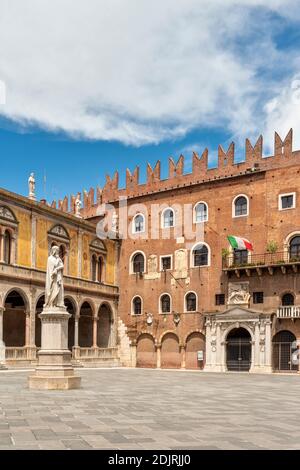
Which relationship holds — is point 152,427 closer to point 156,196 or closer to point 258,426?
point 258,426

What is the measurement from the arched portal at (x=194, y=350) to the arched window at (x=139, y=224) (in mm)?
8295

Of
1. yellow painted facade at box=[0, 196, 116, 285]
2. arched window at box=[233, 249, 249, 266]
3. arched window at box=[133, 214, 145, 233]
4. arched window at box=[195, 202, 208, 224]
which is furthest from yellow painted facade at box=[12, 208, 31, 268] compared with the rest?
arched window at box=[233, 249, 249, 266]

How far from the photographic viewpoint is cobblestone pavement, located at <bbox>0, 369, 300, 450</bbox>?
849 cm

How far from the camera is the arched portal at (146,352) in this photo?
3931cm

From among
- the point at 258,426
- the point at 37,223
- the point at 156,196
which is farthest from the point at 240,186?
the point at 258,426

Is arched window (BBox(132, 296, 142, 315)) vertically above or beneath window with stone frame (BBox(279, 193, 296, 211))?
beneath

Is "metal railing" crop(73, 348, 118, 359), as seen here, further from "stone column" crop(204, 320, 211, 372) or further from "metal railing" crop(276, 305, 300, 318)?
"metal railing" crop(276, 305, 300, 318)

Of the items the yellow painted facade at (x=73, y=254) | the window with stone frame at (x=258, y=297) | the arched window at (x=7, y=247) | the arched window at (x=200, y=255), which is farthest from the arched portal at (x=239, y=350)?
the arched window at (x=7, y=247)

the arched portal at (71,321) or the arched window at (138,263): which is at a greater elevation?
the arched window at (138,263)

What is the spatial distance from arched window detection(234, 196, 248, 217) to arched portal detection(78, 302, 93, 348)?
1176 centimetres

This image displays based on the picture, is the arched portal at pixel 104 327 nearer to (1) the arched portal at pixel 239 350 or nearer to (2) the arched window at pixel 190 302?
(2) the arched window at pixel 190 302

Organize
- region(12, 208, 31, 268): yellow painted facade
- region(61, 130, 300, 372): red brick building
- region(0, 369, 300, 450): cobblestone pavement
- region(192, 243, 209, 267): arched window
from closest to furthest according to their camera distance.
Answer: region(0, 369, 300, 450): cobblestone pavement → region(12, 208, 31, 268): yellow painted facade → region(61, 130, 300, 372): red brick building → region(192, 243, 209, 267): arched window

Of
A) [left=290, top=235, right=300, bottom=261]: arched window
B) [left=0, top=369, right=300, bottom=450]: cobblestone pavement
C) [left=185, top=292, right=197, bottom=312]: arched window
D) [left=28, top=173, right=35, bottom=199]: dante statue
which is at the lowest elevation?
[left=0, top=369, right=300, bottom=450]: cobblestone pavement

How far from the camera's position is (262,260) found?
3528 centimetres
